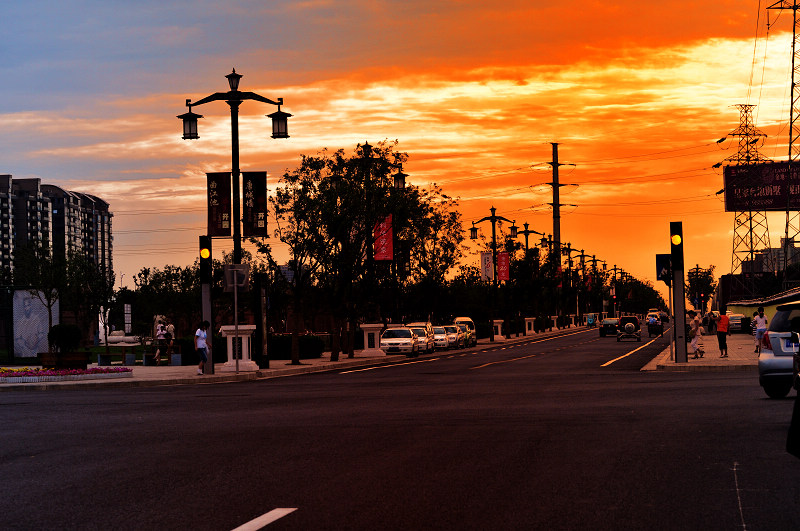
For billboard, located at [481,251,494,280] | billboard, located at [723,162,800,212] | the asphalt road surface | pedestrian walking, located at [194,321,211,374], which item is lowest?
the asphalt road surface

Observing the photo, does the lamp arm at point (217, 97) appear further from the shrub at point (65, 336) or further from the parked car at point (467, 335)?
the parked car at point (467, 335)

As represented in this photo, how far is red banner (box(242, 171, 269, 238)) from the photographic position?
36.7 metres

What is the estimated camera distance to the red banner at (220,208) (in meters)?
36.1

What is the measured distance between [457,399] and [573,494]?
40.6 feet

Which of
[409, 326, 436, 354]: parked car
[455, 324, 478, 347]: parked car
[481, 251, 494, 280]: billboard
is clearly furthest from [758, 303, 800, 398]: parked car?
[481, 251, 494, 280]: billboard

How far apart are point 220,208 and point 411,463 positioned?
1012 inches

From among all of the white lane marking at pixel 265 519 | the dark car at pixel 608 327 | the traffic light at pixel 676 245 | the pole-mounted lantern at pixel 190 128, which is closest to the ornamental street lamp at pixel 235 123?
the pole-mounted lantern at pixel 190 128

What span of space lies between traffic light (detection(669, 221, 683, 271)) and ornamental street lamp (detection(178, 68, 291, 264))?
1312cm

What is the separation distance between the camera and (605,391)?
22.8 metres

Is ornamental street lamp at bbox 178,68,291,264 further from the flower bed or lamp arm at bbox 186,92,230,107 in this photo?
the flower bed

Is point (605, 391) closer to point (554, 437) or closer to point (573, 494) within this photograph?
point (554, 437)

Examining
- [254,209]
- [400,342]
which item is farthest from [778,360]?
[400,342]

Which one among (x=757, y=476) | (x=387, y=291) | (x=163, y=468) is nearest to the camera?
(x=757, y=476)

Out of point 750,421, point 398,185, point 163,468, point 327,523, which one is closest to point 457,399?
point 750,421
